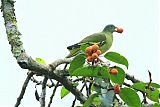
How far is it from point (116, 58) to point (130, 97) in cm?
19

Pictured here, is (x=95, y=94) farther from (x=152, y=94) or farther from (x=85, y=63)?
(x=152, y=94)

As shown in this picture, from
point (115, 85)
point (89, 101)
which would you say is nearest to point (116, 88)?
point (115, 85)

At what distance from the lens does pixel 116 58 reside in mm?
2303

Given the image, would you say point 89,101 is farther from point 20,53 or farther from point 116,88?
point 20,53

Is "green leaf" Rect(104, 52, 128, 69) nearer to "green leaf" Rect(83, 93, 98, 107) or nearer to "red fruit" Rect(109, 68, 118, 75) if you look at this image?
"red fruit" Rect(109, 68, 118, 75)

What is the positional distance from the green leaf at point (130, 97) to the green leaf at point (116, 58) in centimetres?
12

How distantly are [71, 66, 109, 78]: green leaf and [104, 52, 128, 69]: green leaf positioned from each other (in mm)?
99

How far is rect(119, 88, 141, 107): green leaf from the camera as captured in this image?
2316 mm

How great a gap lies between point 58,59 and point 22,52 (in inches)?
11.8

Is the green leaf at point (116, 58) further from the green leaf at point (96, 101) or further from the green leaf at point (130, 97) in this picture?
the green leaf at point (96, 101)

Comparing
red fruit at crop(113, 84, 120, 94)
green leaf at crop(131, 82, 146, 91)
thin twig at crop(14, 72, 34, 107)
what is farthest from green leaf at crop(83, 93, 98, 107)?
thin twig at crop(14, 72, 34, 107)

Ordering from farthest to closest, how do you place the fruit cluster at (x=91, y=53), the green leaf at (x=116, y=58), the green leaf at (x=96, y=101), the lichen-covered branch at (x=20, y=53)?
the green leaf at (x=96, y=101)
the green leaf at (x=116, y=58)
the fruit cluster at (x=91, y=53)
the lichen-covered branch at (x=20, y=53)

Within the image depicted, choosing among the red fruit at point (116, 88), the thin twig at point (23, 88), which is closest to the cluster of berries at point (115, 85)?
the red fruit at point (116, 88)

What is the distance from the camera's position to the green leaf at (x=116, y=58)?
2297 millimetres
